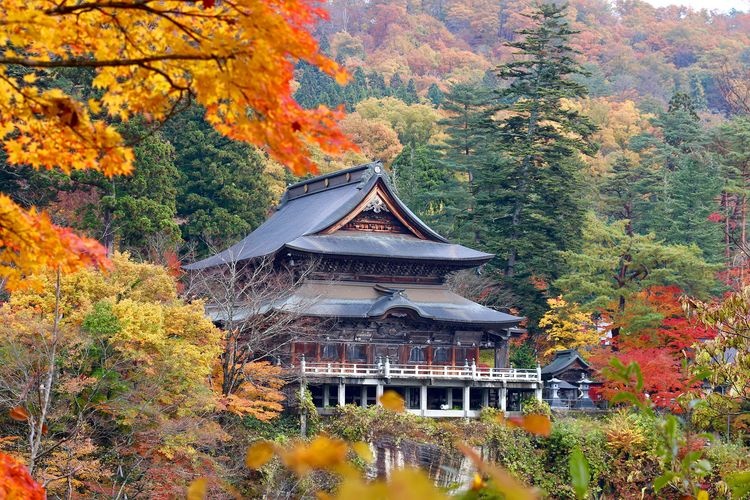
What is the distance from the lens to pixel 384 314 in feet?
96.3

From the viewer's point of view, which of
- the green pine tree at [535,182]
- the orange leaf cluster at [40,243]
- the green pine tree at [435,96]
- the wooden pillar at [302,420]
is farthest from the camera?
the green pine tree at [435,96]

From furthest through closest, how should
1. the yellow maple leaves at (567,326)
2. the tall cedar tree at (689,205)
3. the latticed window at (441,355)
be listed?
the tall cedar tree at (689,205) → the yellow maple leaves at (567,326) → the latticed window at (441,355)

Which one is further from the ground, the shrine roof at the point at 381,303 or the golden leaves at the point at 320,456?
the shrine roof at the point at 381,303

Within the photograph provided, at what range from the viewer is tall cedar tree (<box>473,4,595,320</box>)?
3866cm

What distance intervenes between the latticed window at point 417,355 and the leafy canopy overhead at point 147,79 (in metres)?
24.7

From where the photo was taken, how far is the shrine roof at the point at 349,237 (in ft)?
99.9

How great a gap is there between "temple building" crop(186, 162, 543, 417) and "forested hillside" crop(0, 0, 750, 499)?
1.15 m

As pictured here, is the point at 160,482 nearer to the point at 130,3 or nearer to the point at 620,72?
the point at 130,3

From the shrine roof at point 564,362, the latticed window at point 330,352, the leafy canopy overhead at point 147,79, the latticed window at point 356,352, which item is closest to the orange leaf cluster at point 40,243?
the leafy canopy overhead at point 147,79

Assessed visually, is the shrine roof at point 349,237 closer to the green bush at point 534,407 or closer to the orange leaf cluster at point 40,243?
the green bush at point 534,407

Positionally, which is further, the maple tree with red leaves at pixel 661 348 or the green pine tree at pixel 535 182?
the green pine tree at pixel 535 182

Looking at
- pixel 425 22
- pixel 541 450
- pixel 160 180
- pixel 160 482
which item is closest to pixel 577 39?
pixel 425 22

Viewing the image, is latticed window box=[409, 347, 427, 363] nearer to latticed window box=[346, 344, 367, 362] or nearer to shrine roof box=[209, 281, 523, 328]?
shrine roof box=[209, 281, 523, 328]

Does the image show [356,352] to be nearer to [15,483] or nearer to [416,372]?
[416,372]
